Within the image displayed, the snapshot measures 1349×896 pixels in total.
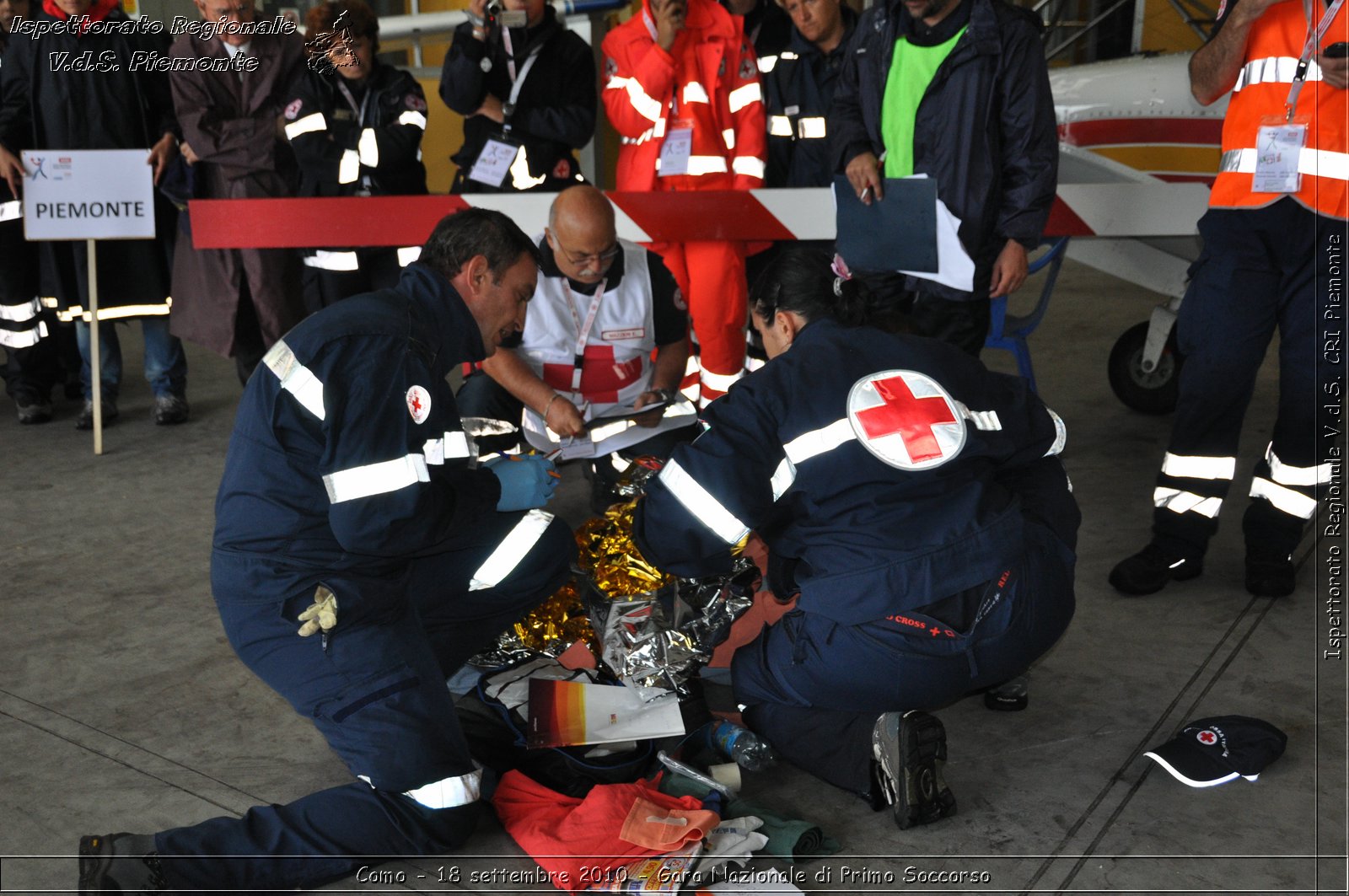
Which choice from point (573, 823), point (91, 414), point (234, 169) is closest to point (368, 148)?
point (234, 169)

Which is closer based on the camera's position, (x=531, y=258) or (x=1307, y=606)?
(x=531, y=258)

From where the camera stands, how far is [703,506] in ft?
8.40

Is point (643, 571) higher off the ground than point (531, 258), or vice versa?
point (531, 258)

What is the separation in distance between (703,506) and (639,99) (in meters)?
2.78

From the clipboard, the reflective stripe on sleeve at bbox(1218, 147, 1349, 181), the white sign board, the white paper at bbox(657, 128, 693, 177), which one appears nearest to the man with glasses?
the clipboard

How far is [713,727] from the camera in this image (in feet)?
9.36

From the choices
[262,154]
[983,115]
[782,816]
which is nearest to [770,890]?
[782,816]

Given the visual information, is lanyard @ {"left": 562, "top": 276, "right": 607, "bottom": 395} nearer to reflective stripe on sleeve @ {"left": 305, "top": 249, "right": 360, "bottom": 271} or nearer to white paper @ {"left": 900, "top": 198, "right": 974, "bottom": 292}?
white paper @ {"left": 900, "top": 198, "right": 974, "bottom": 292}

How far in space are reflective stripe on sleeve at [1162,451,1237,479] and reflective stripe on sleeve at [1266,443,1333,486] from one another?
0.12 meters

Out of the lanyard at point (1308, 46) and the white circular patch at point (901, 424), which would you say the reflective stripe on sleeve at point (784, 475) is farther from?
the lanyard at point (1308, 46)

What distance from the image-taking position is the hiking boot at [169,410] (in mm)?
5500

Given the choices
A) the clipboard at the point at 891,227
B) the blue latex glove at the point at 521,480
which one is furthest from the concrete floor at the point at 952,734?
the clipboard at the point at 891,227

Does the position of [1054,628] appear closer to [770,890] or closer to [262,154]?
[770,890]

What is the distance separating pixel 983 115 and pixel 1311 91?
90 centimetres
